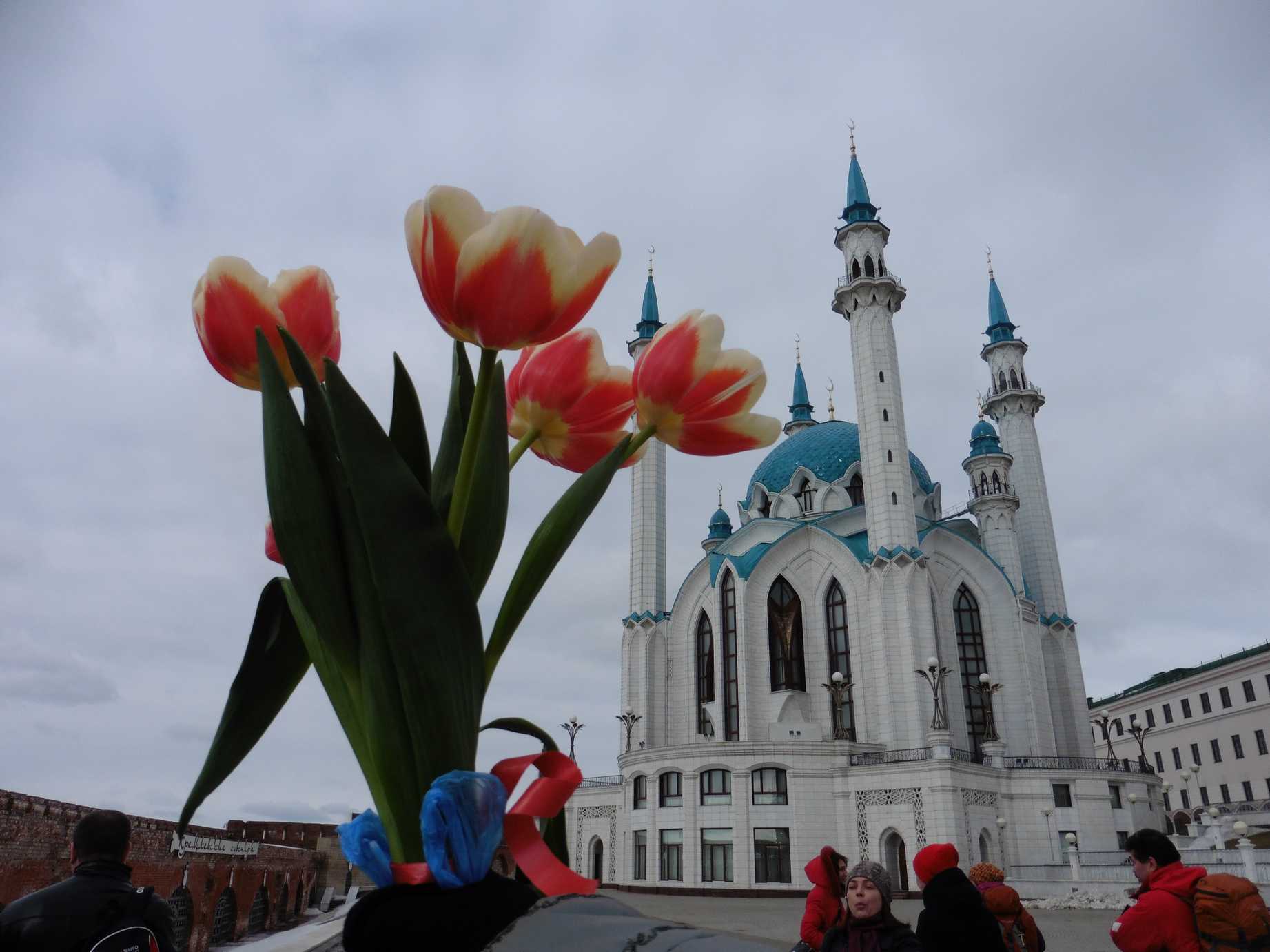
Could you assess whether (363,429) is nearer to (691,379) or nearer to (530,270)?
(530,270)

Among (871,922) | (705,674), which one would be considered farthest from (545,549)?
(705,674)

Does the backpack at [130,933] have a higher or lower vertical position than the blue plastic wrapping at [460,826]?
lower

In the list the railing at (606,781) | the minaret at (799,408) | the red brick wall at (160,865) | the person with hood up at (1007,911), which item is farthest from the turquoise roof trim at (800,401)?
the person with hood up at (1007,911)

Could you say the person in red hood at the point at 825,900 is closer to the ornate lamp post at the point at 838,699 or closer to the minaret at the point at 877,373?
the ornate lamp post at the point at 838,699

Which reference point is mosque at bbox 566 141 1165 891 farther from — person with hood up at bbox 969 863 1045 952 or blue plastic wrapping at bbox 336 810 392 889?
blue plastic wrapping at bbox 336 810 392 889

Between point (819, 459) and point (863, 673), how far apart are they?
376 inches

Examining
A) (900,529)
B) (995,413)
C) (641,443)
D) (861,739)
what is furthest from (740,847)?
(641,443)

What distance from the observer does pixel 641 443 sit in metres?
1.21

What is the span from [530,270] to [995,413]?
32067 mm

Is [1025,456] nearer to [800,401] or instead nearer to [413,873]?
[800,401]

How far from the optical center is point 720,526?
34.0 metres

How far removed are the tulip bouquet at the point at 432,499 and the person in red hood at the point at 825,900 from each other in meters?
3.27

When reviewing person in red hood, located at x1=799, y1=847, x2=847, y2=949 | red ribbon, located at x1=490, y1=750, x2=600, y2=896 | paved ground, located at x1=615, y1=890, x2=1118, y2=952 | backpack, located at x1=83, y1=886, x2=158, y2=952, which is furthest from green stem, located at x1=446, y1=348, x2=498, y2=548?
paved ground, located at x1=615, y1=890, x2=1118, y2=952

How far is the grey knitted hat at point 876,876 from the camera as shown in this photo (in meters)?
2.74
